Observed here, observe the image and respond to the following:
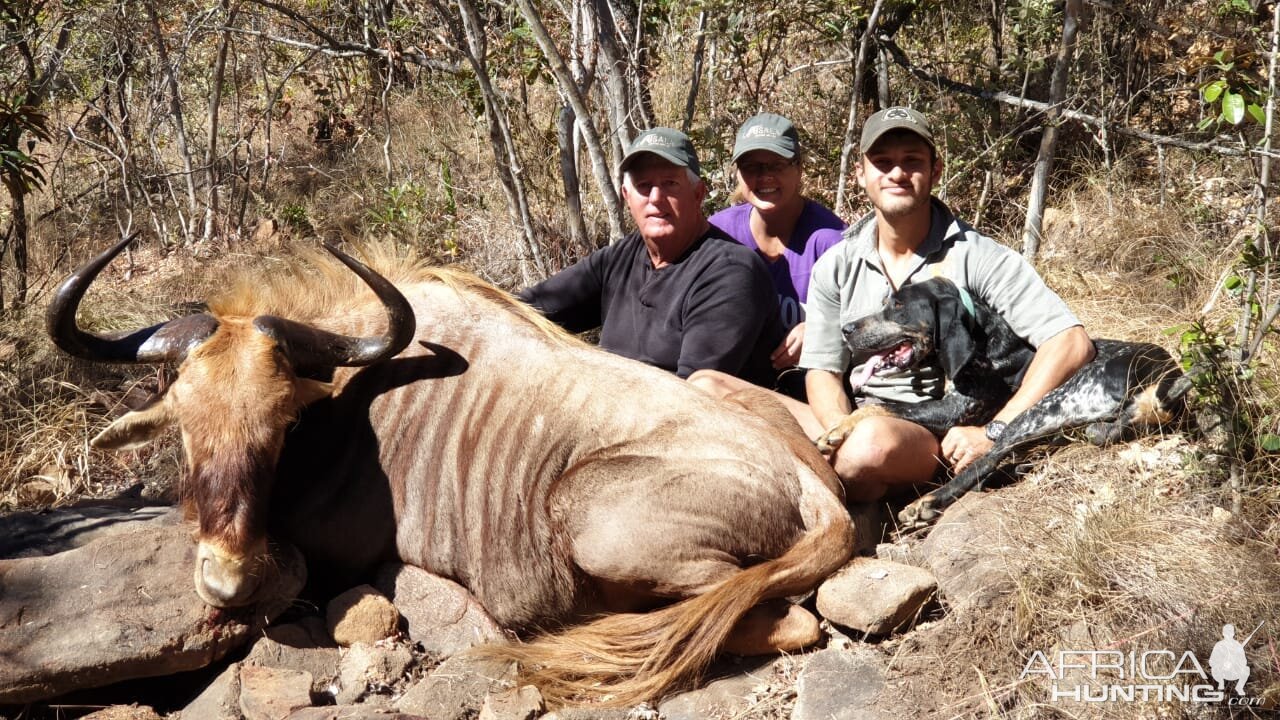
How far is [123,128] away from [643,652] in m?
7.76

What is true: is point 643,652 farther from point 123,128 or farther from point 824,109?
point 123,128

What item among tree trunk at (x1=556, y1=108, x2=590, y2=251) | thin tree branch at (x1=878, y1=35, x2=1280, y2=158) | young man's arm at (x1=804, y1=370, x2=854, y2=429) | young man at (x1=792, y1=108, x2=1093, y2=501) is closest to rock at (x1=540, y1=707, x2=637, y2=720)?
young man at (x1=792, y1=108, x2=1093, y2=501)

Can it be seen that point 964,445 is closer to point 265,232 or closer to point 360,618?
point 360,618

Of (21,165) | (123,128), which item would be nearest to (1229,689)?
(21,165)

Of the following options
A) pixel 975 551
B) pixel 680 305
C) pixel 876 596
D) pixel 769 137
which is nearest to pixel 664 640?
pixel 876 596

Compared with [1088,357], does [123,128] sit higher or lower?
higher

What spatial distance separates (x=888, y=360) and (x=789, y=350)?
77cm

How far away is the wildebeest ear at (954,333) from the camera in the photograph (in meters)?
4.21

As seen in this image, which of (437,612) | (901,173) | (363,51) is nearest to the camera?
(437,612)

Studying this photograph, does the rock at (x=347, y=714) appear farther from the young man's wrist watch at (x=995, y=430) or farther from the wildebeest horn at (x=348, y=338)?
the young man's wrist watch at (x=995, y=430)

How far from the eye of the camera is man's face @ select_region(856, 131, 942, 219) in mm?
4340

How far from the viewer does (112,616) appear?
3682 mm

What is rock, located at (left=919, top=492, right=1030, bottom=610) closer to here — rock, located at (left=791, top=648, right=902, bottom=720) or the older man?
rock, located at (left=791, top=648, right=902, bottom=720)

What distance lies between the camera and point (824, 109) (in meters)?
8.20
